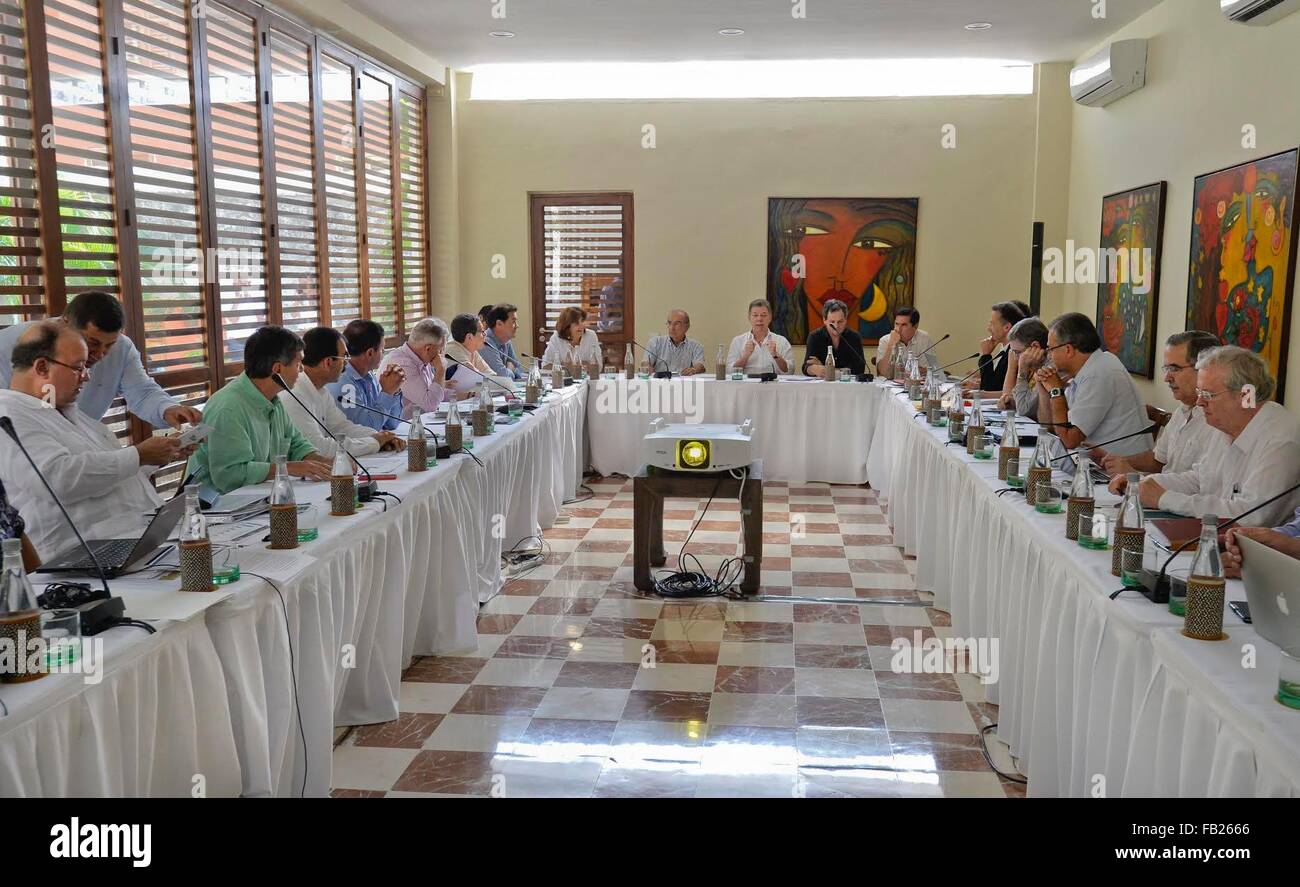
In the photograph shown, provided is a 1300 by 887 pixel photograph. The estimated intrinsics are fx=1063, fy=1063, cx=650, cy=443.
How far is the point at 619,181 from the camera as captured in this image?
26.7 ft

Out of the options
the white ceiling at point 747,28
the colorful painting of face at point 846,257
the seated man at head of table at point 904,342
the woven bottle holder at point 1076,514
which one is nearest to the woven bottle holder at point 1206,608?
the woven bottle holder at point 1076,514

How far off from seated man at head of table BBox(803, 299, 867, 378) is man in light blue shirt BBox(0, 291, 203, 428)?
4306 mm

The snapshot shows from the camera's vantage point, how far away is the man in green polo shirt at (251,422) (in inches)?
126

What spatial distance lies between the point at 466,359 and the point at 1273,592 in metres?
4.70

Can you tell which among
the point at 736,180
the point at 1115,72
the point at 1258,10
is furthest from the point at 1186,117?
the point at 736,180

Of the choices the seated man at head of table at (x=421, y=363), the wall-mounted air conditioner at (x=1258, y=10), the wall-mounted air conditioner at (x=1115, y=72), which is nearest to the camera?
the wall-mounted air conditioner at (x=1258, y=10)

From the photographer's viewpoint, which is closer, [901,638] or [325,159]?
[901,638]

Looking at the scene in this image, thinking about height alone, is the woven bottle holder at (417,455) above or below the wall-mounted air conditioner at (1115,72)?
below

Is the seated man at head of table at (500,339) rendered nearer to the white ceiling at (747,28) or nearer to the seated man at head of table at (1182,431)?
the white ceiling at (747,28)

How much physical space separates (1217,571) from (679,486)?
2561mm

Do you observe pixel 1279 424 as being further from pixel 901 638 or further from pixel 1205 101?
pixel 1205 101

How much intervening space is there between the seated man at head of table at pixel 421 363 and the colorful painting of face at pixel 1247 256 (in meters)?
3.73

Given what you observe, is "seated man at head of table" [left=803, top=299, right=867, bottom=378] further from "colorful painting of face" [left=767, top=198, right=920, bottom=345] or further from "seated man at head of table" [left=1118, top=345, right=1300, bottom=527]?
"seated man at head of table" [left=1118, top=345, right=1300, bottom=527]
